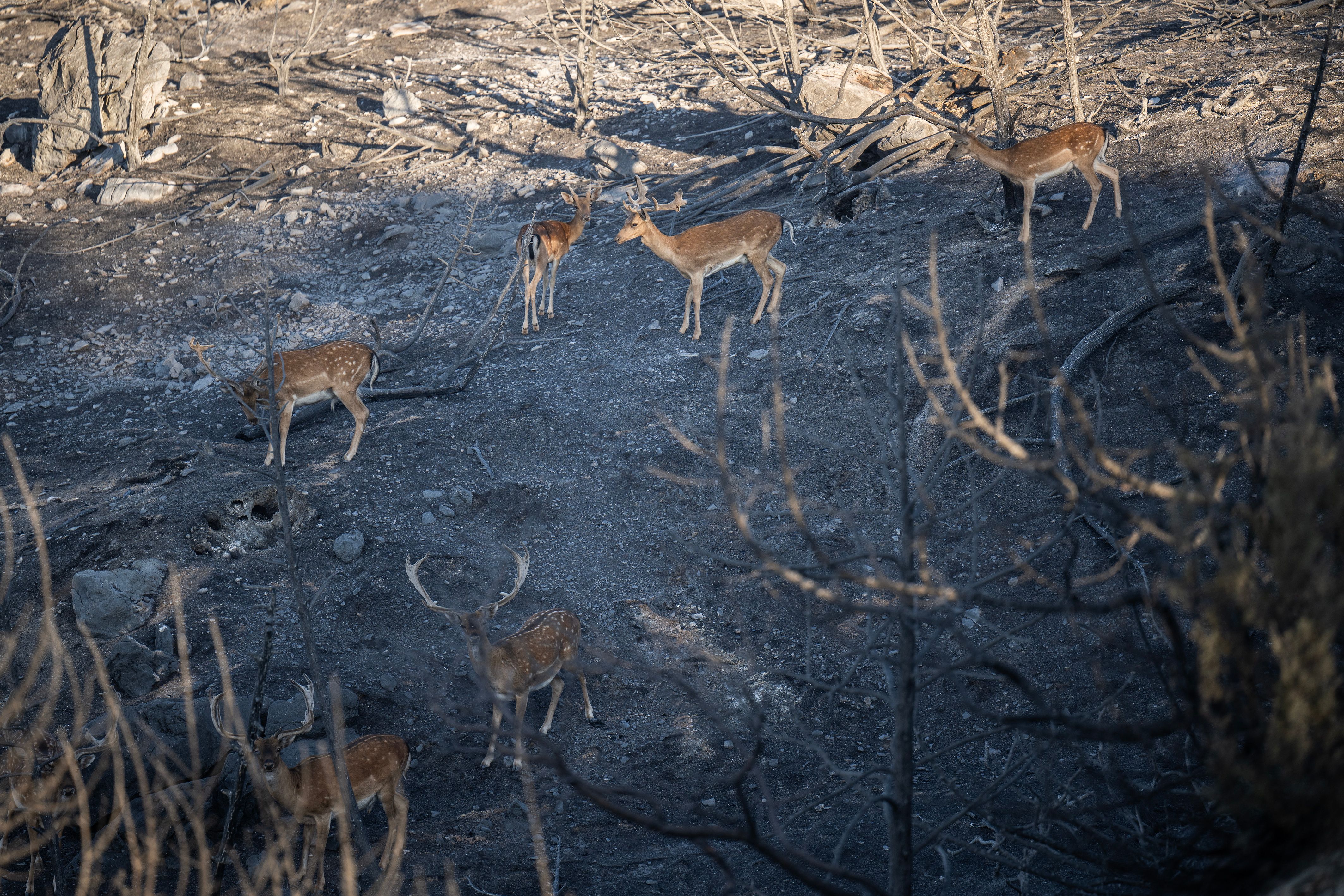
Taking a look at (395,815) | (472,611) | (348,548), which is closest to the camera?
(395,815)

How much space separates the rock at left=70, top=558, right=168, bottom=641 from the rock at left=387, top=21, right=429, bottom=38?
14.9 metres

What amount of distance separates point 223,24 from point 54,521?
14962 mm

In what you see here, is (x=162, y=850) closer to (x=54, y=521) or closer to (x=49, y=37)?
(x=54, y=521)

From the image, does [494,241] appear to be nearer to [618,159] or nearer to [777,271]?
[618,159]

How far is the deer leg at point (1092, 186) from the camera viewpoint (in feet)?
30.0

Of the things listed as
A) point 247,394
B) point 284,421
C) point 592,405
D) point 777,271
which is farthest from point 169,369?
point 777,271

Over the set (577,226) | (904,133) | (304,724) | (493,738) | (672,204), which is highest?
(904,133)

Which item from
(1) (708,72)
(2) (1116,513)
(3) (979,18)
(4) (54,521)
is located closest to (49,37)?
(1) (708,72)

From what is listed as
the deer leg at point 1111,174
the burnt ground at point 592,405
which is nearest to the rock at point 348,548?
the burnt ground at point 592,405

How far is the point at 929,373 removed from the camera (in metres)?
8.45

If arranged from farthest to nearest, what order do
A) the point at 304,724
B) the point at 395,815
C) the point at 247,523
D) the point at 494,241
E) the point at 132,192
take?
the point at 132,192 < the point at 494,241 < the point at 247,523 < the point at 395,815 < the point at 304,724

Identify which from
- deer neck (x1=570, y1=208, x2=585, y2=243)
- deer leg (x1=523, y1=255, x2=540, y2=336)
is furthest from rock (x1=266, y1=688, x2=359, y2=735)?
deer neck (x1=570, y1=208, x2=585, y2=243)

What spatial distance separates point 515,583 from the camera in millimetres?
7207

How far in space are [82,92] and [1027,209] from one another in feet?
47.1
